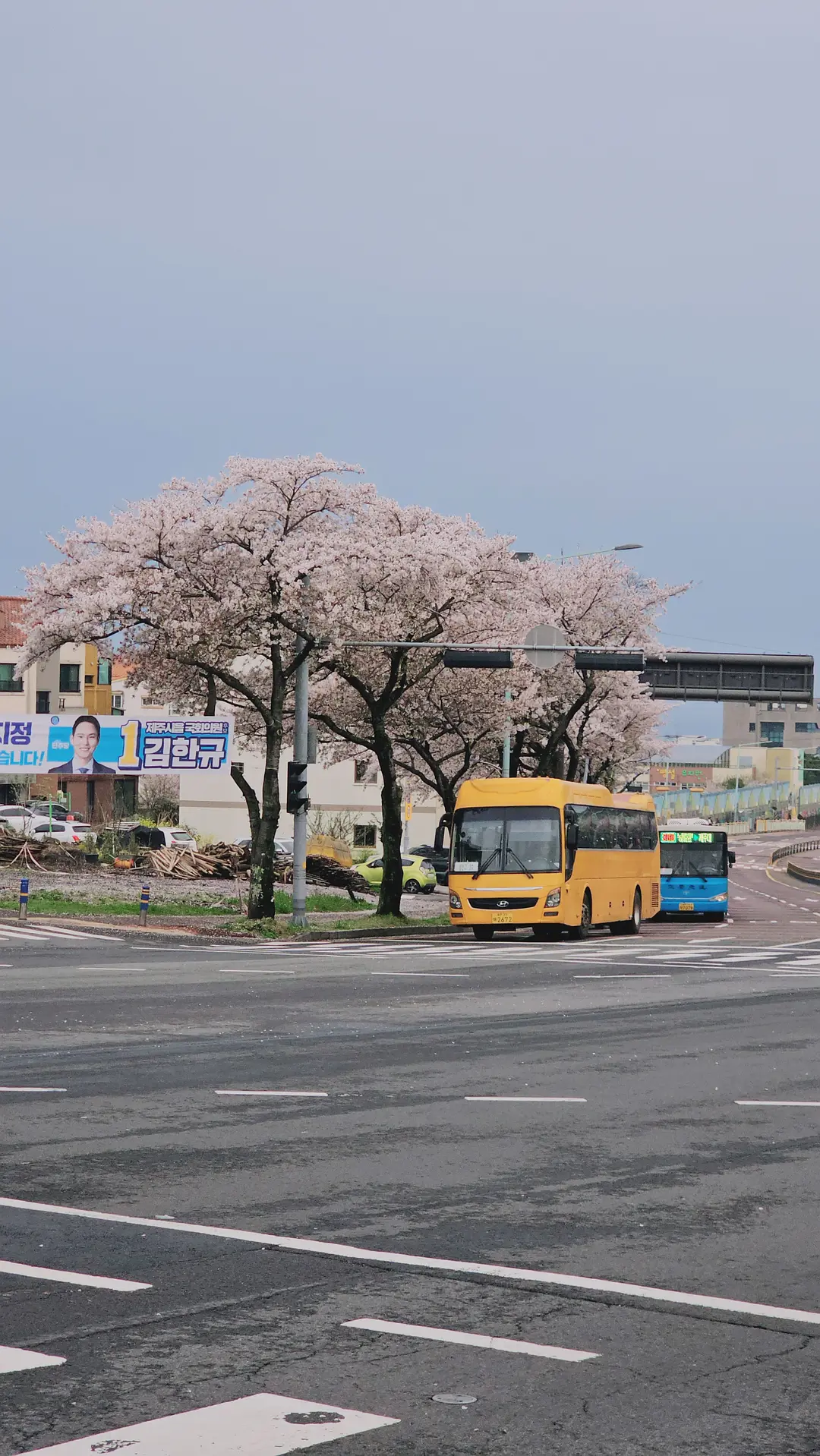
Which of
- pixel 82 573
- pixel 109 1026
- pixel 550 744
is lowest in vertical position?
pixel 109 1026

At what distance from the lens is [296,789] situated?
37594 mm

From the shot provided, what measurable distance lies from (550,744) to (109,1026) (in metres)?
33.1

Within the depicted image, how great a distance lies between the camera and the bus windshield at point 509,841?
36469mm

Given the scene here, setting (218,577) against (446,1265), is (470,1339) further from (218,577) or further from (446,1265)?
(218,577)

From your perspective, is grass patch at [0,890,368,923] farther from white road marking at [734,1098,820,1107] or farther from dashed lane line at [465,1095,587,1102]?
white road marking at [734,1098,820,1107]

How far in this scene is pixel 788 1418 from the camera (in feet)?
17.3

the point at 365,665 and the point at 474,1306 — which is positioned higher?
the point at 365,665

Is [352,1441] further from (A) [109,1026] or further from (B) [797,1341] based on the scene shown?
(A) [109,1026]

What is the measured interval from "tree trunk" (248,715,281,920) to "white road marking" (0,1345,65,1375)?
1197 inches

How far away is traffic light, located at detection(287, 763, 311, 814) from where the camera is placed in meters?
37.5

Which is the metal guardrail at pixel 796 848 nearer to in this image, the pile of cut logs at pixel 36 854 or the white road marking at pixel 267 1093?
the pile of cut logs at pixel 36 854

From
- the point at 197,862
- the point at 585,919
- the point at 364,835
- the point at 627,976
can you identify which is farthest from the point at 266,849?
the point at 364,835

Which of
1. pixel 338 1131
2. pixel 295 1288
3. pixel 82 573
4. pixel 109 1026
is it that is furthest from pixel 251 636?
pixel 295 1288

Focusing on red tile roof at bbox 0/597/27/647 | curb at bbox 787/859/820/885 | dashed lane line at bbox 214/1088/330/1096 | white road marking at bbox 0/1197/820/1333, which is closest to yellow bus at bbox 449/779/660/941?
dashed lane line at bbox 214/1088/330/1096
